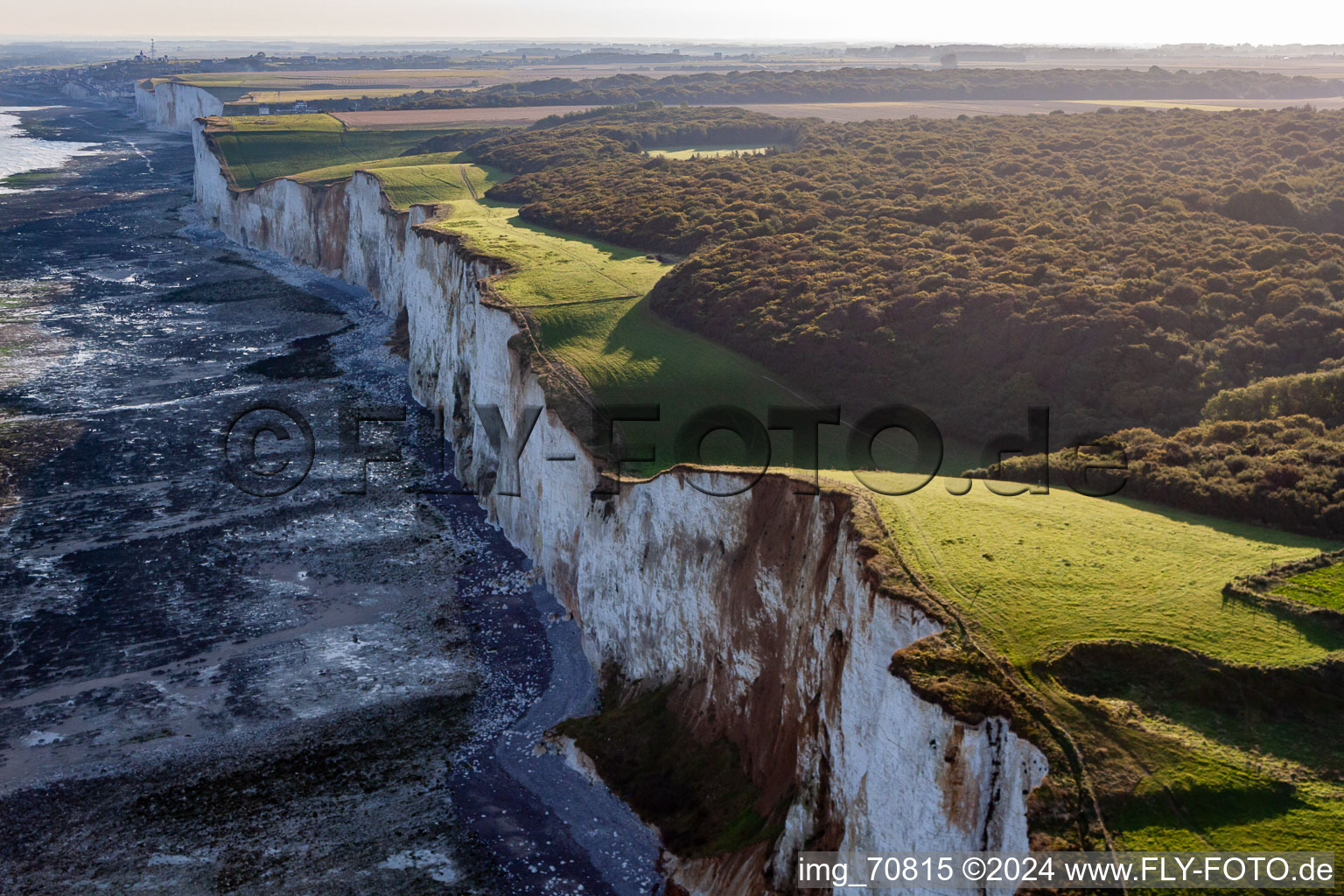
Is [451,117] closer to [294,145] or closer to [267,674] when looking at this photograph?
[294,145]

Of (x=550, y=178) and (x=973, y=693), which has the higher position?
(x=550, y=178)

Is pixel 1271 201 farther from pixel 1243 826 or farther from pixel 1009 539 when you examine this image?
pixel 1243 826

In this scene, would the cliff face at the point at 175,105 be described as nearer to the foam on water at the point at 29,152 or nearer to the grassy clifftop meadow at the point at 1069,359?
the foam on water at the point at 29,152

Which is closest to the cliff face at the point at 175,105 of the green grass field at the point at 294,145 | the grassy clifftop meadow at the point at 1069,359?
the green grass field at the point at 294,145

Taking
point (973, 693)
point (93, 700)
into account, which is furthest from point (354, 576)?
point (973, 693)

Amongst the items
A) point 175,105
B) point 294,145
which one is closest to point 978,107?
point 294,145

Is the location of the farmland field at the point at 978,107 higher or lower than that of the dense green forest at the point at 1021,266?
higher
